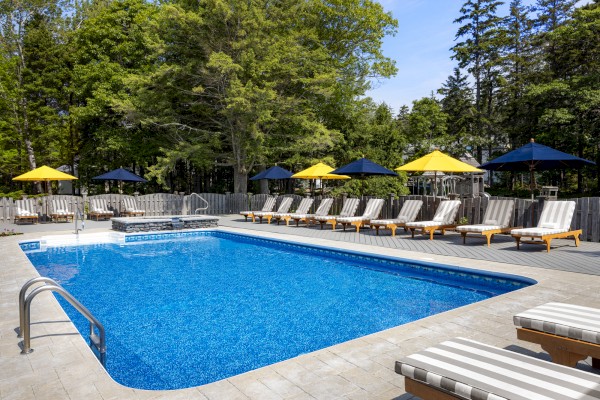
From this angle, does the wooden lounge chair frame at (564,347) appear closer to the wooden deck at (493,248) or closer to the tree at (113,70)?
the wooden deck at (493,248)

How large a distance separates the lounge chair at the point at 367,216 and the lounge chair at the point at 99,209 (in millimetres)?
11494

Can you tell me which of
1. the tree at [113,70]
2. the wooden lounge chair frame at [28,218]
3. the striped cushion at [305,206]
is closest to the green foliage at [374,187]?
the striped cushion at [305,206]

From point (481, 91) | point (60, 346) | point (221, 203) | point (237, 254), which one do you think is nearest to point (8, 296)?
point (60, 346)

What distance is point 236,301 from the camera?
6363 millimetres

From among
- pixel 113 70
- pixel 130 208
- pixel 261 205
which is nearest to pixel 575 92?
pixel 261 205

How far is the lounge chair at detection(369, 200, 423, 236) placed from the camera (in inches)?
470

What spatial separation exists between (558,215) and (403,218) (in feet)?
13.8

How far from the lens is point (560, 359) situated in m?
2.95

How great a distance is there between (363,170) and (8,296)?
10.3 meters

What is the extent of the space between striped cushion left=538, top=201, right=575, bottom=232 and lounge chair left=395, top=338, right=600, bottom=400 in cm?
793

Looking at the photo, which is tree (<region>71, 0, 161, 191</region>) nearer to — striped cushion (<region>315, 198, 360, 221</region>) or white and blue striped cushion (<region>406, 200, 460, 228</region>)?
striped cushion (<region>315, 198, 360, 221</region>)

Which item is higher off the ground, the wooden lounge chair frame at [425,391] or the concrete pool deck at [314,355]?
the wooden lounge chair frame at [425,391]

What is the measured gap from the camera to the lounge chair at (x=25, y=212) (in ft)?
53.9

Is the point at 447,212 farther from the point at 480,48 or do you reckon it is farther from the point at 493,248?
the point at 480,48
